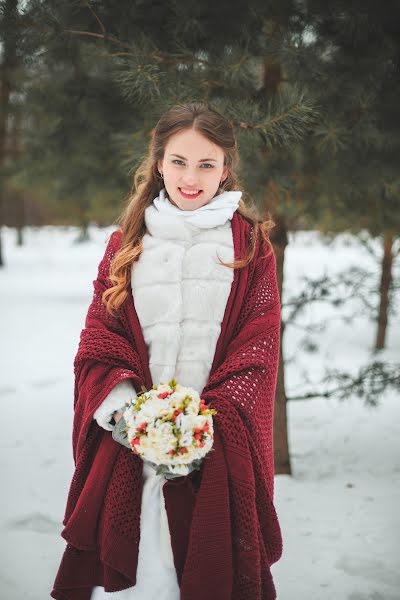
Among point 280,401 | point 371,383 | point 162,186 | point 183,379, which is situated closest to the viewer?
point 183,379

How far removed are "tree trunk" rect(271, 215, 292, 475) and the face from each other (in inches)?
58.7

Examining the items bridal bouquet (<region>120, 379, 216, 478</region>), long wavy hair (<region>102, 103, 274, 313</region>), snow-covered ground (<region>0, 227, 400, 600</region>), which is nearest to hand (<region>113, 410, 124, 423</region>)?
bridal bouquet (<region>120, 379, 216, 478</region>)

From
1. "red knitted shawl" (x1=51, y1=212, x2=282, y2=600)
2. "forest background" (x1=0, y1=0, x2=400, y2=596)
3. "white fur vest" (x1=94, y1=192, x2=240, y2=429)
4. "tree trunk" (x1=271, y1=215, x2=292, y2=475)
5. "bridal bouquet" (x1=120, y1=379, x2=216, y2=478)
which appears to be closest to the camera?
"bridal bouquet" (x1=120, y1=379, x2=216, y2=478)

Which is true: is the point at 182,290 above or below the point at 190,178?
below

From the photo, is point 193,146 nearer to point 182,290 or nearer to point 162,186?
point 162,186

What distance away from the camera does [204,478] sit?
1930mm

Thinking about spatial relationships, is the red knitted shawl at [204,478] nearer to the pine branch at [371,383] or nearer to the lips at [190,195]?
the lips at [190,195]

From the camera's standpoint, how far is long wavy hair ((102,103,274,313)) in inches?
85.1

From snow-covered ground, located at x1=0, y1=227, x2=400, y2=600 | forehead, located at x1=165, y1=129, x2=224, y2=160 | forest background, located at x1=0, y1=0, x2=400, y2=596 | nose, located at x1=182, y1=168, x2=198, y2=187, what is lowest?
snow-covered ground, located at x1=0, y1=227, x2=400, y2=600

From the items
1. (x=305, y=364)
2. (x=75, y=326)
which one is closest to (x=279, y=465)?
(x=305, y=364)

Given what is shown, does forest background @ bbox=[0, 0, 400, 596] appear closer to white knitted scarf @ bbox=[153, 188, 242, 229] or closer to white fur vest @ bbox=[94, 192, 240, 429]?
white knitted scarf @ bbox=[153, 188, 242, 229]

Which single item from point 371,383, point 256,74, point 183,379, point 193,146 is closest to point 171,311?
point 183,379

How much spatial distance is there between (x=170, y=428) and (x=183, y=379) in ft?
1.28

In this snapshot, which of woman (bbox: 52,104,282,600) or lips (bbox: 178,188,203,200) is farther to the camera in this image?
lips (bbox: 178,188,203,200)
